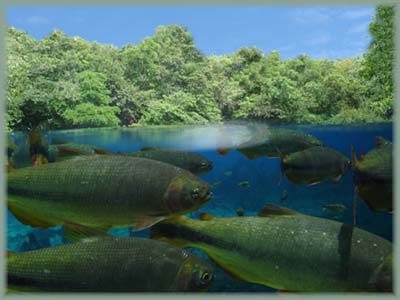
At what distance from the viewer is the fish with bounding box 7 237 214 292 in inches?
66.7

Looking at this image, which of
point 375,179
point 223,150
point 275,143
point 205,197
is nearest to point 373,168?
point 375,179

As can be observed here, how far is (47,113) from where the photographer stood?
91.8 inches

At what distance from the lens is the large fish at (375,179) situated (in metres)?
2.04

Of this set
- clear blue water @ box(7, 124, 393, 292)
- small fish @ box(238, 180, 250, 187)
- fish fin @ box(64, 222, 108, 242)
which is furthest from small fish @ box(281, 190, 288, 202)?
fish fin @ box(64, 222, 108, 242)

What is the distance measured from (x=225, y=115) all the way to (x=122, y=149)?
577 mm

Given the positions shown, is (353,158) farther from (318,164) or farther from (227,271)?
(227,271)

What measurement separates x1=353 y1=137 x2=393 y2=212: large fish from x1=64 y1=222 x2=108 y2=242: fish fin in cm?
118

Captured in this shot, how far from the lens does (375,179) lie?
6.75ft

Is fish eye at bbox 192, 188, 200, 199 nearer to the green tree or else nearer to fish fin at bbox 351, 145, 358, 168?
fish fin at bbox 351, 145, 358, 168

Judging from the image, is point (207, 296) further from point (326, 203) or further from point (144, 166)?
point (326, 203)

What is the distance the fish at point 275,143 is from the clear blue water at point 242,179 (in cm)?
4

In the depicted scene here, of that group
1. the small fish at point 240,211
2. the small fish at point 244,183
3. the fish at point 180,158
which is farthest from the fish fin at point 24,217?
the small fish at point 244,183

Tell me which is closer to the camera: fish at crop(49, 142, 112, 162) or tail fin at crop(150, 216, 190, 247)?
tail fin at crop(150, 216, 190, 247)

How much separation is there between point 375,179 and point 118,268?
3.99 feet
